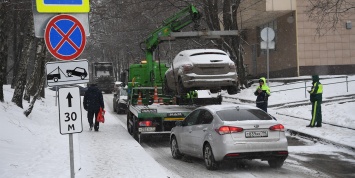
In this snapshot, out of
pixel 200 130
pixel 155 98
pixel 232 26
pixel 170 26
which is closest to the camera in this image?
pixel 200 130

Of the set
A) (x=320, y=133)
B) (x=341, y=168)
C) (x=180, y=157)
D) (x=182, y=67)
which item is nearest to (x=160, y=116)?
(x=182, y=67)

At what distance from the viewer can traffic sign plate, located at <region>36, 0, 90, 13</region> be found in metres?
8.11

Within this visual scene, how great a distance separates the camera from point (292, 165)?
36.2ft

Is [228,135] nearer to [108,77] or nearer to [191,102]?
[191,102]

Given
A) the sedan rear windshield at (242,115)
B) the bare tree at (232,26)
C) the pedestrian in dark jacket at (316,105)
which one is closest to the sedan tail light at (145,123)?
the sedan rear windshield at (242,115)

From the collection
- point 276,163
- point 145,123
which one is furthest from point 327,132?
point 145,123

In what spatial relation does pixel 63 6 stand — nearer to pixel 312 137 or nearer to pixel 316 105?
pixel 312 137

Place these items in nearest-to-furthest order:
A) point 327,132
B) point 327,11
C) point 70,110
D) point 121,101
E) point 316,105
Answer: point 70,110 → point 327,132 → point 316,105 → point 121,101 → point 327,11

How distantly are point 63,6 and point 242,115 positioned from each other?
465 cm

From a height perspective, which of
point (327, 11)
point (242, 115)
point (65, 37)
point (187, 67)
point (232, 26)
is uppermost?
point (327, 11)

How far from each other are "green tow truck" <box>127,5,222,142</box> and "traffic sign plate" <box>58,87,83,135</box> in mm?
7429

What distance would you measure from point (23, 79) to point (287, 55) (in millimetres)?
20257

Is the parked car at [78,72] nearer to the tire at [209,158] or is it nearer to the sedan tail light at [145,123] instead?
the tire at [209,158]

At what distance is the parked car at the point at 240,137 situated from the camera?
10117 mm
